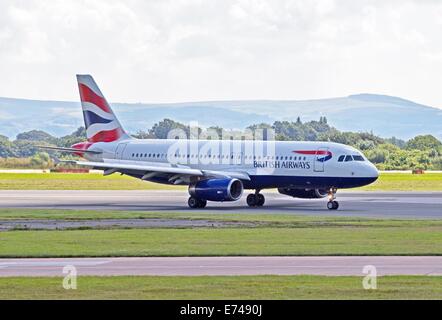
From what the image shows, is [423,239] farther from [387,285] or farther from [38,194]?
[38,194]

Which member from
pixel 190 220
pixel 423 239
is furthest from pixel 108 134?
pixel 423 239

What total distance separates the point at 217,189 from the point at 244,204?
5.15m

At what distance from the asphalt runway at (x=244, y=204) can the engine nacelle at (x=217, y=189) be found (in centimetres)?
64

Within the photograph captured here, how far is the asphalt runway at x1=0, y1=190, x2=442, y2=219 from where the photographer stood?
2165 inches

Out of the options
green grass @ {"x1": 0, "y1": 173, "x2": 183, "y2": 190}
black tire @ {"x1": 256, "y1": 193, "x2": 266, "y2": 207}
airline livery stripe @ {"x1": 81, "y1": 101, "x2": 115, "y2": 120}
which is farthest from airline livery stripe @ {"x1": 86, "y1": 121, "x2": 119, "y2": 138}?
green grass @ {"x1": 0, "y1": 173, "x2": 183, "y2": 190}

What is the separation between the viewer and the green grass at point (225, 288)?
24375mm

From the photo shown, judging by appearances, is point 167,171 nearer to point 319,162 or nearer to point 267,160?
point 267,160

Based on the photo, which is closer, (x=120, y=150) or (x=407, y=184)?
(x=120, y=150)

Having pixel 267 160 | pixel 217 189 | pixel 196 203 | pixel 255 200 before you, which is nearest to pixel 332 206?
pixel 267 160

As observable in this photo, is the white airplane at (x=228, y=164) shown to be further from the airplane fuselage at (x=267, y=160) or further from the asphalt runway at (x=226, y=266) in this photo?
the asphalt runway at (x=226, y=266)

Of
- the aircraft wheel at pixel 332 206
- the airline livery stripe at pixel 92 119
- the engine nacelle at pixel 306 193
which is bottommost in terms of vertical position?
the aircraft wheel at pixel 332 206

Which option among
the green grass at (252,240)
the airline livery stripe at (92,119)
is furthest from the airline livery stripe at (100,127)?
the green grass at (252,240)

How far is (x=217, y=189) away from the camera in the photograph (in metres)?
58.2

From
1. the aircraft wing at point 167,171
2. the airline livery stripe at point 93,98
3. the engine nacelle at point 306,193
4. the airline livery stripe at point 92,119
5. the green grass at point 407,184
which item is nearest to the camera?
the aircraft wing at point 167,171
